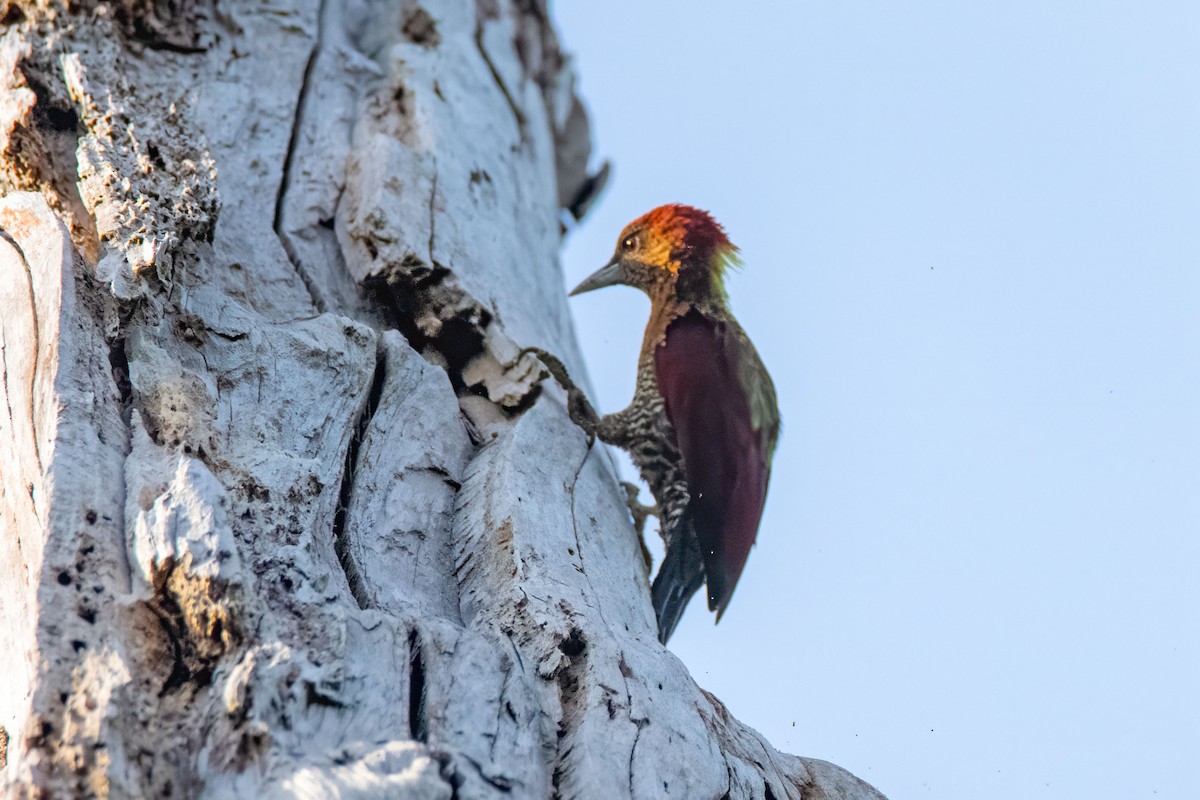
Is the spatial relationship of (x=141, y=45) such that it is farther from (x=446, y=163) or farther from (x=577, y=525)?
(x=577, y=525)

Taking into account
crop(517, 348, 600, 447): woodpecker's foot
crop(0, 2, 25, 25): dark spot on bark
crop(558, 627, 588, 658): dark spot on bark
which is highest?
crop(0, 2, 25, 25): dark spot on bark

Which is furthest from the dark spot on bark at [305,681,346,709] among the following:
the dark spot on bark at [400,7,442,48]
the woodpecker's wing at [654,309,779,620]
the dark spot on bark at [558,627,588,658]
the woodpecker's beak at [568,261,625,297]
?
the dark spot on bark at [400,7,442,48]

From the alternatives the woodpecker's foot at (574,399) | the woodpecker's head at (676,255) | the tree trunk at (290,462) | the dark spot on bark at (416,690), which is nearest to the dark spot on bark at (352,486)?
the tree trunk at (290,462)

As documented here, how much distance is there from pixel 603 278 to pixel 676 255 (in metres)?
0.33

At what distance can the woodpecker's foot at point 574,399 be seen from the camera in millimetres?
2641

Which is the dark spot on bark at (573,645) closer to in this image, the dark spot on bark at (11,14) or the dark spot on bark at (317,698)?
the dark spot on bark at (317,698)

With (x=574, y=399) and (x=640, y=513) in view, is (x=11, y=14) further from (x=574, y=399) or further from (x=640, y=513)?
(x=640, y=513)

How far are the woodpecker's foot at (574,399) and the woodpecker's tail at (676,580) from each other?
363mm

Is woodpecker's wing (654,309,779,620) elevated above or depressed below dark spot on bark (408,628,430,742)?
above

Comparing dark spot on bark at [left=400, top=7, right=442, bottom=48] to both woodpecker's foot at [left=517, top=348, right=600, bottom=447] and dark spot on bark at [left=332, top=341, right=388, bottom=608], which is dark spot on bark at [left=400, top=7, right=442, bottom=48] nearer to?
woodpecker's foot at [left=517, top=348, right=600, bottom=447]

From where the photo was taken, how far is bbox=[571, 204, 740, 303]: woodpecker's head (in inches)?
130

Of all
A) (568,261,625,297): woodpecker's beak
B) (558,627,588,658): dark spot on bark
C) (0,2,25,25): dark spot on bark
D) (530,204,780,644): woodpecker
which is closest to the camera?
(558,627,588,658): dark spot on bark

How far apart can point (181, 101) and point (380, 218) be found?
0.55 m

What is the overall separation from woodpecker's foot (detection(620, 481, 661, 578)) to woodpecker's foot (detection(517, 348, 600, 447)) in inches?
7.2
